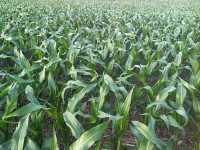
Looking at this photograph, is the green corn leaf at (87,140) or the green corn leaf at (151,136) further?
the green corn leaf at (151,136)

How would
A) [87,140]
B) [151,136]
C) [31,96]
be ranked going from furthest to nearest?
[31,96], [151,136], [87,140]

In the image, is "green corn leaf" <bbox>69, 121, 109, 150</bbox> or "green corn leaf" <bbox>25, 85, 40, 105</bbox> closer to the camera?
"green corn leaf" <bbox>69, 121, 109, 150</bbox>

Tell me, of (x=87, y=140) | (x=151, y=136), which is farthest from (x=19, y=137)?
(x=151, y=136)

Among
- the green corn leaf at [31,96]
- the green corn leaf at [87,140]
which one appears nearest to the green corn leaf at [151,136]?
the green corn leaf at [87,140]

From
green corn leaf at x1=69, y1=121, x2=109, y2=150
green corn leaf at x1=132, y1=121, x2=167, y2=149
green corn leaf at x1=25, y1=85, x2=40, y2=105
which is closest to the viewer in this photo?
green corn leaf at x1=69, y1=121, x2=109, y2=150

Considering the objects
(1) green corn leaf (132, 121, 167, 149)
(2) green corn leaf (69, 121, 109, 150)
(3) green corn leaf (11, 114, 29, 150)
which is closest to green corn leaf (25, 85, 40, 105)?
(3) green corn leaf (11, 114, 29, 150)

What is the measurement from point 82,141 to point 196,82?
4.54ft

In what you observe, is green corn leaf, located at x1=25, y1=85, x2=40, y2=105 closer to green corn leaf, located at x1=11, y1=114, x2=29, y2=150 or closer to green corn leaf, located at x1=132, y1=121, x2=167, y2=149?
green corn leaf, located at x1=11, y1=114, x2=29, y2=150

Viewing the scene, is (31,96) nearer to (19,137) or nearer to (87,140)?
(19,137)

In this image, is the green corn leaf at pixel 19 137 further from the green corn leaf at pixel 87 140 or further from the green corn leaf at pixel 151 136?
the green corn leaf at pixel 151 136

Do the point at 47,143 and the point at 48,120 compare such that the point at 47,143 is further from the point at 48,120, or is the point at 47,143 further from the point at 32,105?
the point at 48,120

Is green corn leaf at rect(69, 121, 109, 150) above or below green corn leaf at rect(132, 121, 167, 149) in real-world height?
above

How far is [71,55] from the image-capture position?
247 centimetres

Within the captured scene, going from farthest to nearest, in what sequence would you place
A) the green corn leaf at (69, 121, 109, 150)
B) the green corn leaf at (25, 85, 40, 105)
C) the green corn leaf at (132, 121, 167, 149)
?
the green corn leaf at (25, 85, 40, 105) → the green corn leaf at (132, 121, 167, 149) → the green corn leaf at (69, 121, 109, 150)
